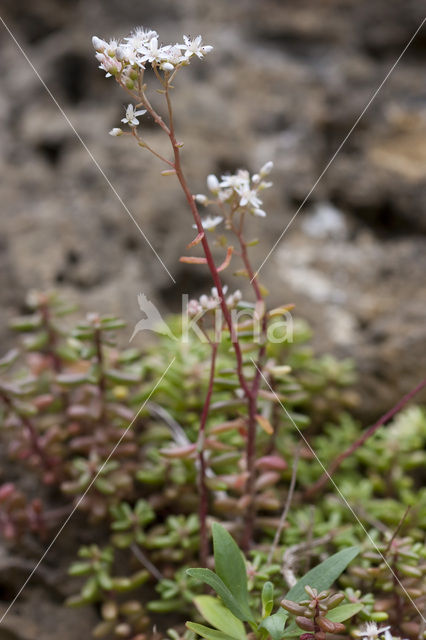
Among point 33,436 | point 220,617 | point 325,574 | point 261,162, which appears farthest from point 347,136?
point 220,617

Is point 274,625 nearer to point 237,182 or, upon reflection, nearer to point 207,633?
point 207,633

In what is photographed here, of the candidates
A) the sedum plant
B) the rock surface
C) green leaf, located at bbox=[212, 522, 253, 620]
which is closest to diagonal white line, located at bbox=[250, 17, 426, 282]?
the rock surface

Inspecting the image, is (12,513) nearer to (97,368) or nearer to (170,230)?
(97,368)

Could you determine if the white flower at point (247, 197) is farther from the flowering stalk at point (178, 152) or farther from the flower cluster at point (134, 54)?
the flower cluster at point (134, 54)

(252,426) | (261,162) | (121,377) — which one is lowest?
(252,426)

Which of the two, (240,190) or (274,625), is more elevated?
(240,190)

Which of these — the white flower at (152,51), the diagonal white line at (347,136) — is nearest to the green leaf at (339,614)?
the white flower at (152,51)

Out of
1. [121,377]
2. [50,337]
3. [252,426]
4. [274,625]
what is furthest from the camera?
[50,337]
